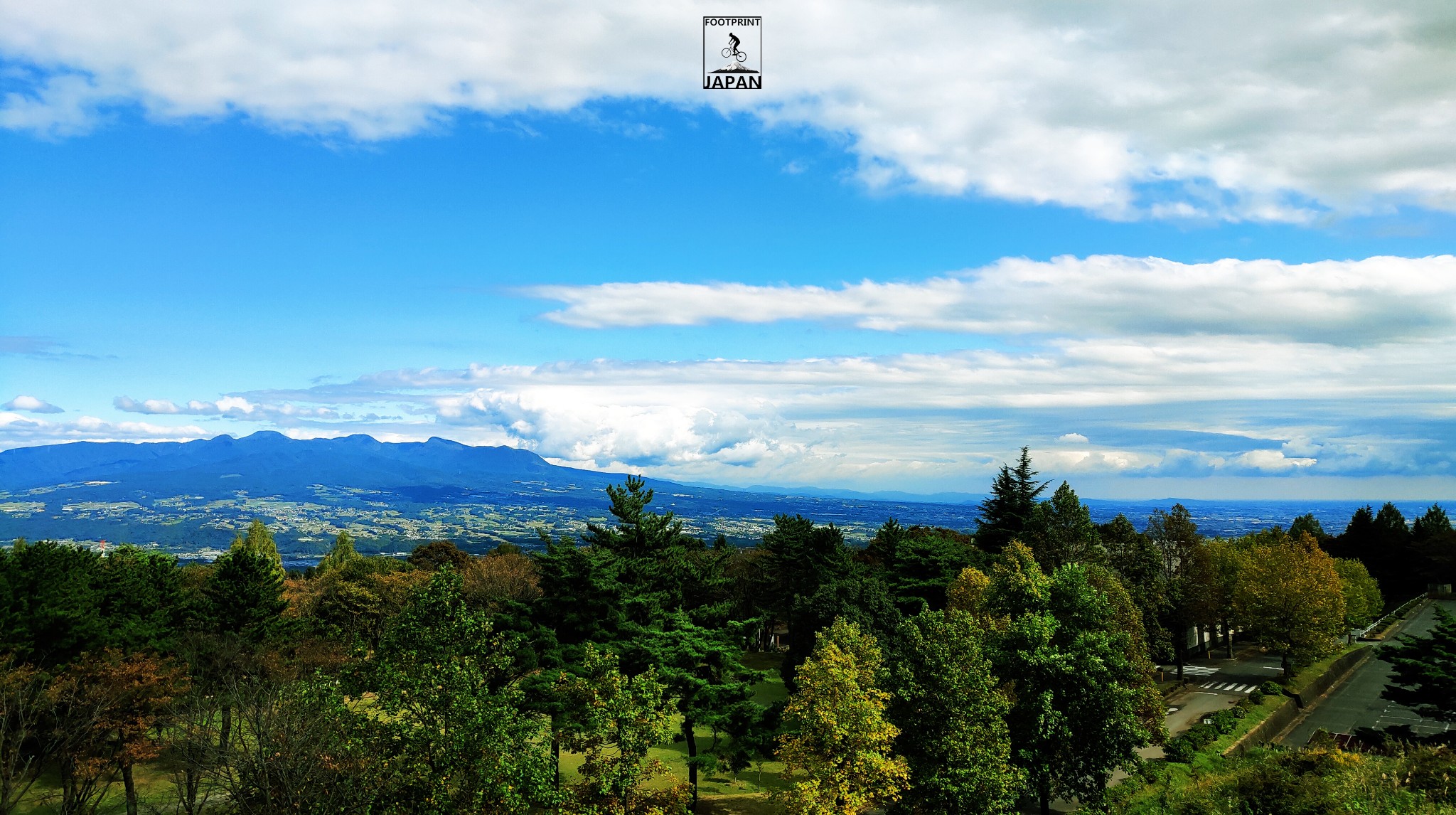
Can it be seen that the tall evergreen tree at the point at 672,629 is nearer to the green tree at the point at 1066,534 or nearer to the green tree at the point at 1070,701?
the green tree at the point at 1070,701

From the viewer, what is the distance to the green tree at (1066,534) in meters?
47.6

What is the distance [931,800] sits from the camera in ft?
76.0

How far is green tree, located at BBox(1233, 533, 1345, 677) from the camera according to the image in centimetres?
4388

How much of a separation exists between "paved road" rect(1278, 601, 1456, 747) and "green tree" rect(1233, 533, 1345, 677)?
2.75 metres

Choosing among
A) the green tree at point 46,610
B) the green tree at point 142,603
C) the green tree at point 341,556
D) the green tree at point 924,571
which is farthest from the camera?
the green tree at point 341,556

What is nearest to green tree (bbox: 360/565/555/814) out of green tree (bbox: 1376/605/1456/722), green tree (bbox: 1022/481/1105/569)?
green tree (bbox: 1376/605/1456/722)

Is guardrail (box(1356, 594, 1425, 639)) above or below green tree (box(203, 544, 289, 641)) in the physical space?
below

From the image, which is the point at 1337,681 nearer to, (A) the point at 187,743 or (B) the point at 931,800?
(B) the point at 931,800

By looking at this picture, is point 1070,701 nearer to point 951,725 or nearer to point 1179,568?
point 951,725

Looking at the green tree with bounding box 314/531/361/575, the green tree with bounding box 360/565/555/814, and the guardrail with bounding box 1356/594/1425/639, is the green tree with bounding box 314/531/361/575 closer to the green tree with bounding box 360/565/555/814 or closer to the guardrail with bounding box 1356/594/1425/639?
the green tree with bounding box 360/565/555/814

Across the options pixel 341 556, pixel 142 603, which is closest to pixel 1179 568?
pixel 142 603

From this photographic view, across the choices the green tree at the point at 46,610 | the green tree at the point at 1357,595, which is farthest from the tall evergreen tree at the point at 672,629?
the green tree at the point at 1357,595

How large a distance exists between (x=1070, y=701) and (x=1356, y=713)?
29.6 meters

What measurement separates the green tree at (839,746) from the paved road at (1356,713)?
26.8 meters
